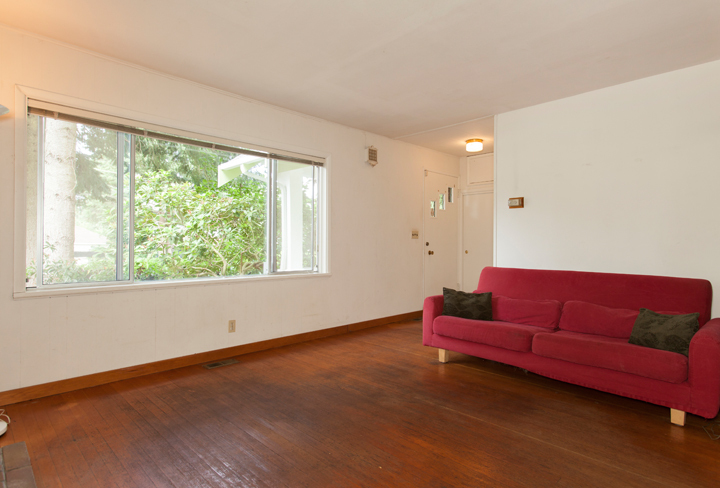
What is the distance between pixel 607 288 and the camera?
342cm

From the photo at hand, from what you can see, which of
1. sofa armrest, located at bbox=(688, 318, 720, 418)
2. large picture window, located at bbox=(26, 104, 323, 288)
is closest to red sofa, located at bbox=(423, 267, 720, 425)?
sofa armrest, located at bbox=(688, 318, 720, 418)

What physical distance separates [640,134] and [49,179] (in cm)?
499

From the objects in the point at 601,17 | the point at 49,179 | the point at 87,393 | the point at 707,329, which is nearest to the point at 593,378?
the point at 707,329

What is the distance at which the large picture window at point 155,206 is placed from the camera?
3039mm

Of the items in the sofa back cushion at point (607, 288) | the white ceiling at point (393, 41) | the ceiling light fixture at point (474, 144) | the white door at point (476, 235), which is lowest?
the sofa back cushion at point (607, 288)

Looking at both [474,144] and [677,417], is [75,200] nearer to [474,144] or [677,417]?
[677,417]

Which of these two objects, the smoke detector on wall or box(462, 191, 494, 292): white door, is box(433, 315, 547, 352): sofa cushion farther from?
box(462, 191, 494, 292): white door

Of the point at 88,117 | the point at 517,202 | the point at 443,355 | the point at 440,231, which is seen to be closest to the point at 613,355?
the point at 443,355

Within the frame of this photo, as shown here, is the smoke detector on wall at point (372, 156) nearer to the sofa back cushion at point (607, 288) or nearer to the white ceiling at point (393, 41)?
the white ceiling at point (393, 41)

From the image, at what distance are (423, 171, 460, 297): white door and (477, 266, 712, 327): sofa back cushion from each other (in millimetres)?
2028

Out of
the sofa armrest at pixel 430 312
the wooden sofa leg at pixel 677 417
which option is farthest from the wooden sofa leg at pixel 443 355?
the wooden sofa leg at pixel 677 417

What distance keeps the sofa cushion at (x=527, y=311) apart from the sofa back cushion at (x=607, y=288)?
0.45 ft

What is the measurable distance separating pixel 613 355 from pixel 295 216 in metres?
3.36

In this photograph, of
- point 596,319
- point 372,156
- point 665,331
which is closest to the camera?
point 665,331
